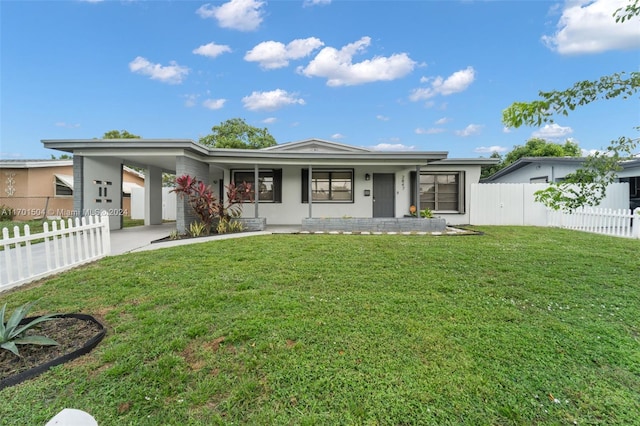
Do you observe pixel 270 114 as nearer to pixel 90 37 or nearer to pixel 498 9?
pixel 90 37

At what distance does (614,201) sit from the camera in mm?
11977

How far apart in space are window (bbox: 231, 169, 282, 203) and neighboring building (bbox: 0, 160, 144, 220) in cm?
650

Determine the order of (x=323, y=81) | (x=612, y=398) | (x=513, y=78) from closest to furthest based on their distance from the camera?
(x=612, y=398) → (x=513, y=78) → (x=323, y=81)

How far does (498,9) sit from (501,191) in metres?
6.57

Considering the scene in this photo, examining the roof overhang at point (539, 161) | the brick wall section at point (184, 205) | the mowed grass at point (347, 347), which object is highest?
the roof overhang at point (539, 161)

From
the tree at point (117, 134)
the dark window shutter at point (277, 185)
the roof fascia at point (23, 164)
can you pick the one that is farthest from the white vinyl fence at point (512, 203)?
the tree at point (117, 134)

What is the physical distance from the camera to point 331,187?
12430 mm

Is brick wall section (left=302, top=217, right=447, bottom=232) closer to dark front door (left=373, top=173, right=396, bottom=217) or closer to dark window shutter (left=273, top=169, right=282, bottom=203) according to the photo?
dark front door (left=373, top=173, right=396, bottom=217)

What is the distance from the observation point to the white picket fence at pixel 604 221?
832 cm

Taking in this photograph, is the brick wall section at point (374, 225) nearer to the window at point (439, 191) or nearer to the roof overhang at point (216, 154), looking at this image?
the roof overhang at point (216, 154)

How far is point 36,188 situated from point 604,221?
2376cm

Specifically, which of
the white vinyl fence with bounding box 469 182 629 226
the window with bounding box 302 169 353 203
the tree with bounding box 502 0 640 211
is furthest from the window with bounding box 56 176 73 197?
the white vinyl fence with bounding box 469 182 629 226

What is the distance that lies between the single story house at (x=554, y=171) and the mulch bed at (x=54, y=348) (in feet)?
46.9

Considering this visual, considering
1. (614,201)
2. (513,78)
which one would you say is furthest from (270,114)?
(614,201)
